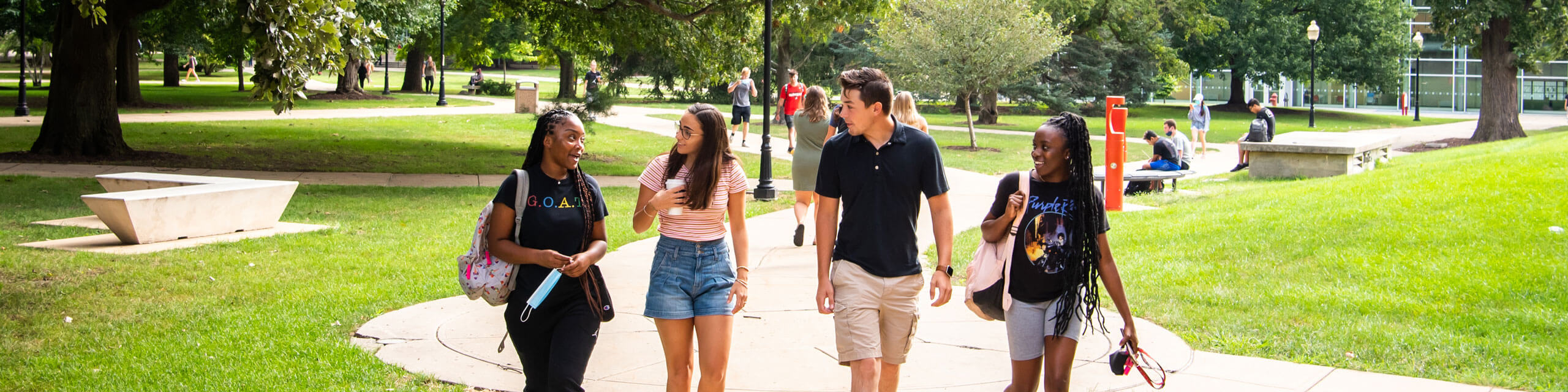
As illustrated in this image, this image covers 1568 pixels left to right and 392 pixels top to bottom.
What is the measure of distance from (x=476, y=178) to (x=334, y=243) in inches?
233

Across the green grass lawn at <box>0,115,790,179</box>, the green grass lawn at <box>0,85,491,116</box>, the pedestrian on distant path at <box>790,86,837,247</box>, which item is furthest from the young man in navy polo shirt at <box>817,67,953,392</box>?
the green grass lawn at <box>0,85,491,116</box>

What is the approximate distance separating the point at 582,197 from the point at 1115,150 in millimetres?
8460

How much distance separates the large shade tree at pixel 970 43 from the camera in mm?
24156

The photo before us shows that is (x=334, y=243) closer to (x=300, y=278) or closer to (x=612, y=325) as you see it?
(x=300, y=278)

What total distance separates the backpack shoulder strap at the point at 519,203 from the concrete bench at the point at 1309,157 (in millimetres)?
14340

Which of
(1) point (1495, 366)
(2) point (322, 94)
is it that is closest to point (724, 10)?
(1) point (1495, 366)

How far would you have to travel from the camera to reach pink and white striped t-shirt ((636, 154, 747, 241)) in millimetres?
4227

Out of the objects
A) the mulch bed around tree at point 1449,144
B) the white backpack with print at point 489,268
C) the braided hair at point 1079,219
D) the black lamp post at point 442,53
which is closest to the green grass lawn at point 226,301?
the white backpack with print at point 489,268

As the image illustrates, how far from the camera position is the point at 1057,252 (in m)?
4.06

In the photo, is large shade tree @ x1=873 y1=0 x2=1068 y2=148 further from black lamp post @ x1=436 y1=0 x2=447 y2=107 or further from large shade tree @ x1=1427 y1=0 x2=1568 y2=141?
black lamp post @ x1=436 y1=0 x2=447 y2=107

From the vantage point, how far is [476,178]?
15.2 m

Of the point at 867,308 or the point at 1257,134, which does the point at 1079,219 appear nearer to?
the point at 867,308

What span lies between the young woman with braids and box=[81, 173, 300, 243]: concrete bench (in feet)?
25.1

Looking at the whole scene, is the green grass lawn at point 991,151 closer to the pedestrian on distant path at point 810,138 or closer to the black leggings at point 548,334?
the pedestrian on distant path at point 810,138
